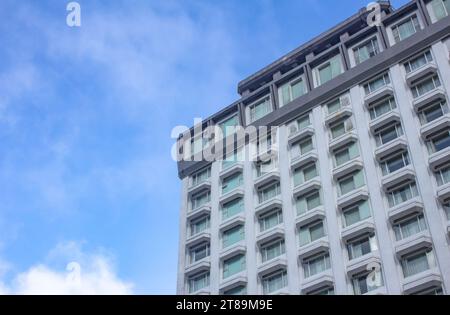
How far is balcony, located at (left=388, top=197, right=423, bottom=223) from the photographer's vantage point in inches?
1598

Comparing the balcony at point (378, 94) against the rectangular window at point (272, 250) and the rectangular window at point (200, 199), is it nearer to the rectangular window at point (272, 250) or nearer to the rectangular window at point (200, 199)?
the rectangular window at point (272, 250)

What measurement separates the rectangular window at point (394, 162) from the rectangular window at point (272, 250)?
9.04 meters

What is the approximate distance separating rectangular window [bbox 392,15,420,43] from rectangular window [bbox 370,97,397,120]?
6.11 meters

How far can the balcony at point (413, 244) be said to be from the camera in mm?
38562

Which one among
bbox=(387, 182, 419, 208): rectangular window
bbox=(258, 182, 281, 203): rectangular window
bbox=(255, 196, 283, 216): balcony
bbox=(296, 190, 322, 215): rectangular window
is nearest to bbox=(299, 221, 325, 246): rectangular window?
bbox=(296, 190, 322, 215): rectangular window

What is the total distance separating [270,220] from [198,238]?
21.7ft

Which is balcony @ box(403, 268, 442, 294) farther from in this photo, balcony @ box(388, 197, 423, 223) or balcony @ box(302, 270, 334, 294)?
balcony @ box(302, 270, 334, 294)

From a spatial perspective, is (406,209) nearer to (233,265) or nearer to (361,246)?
(361,246)

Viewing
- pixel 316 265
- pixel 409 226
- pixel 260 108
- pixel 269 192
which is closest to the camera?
pixel 409 226

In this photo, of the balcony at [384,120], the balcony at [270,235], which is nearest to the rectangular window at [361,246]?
the balcony at [270,235]

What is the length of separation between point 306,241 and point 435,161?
408 inches

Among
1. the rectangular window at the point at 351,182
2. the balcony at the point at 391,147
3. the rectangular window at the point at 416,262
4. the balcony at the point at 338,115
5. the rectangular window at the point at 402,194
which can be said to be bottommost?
the rectangular window at the point at 416,262

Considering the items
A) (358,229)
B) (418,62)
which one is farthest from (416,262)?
(418,62)

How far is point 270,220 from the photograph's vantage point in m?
48.9
